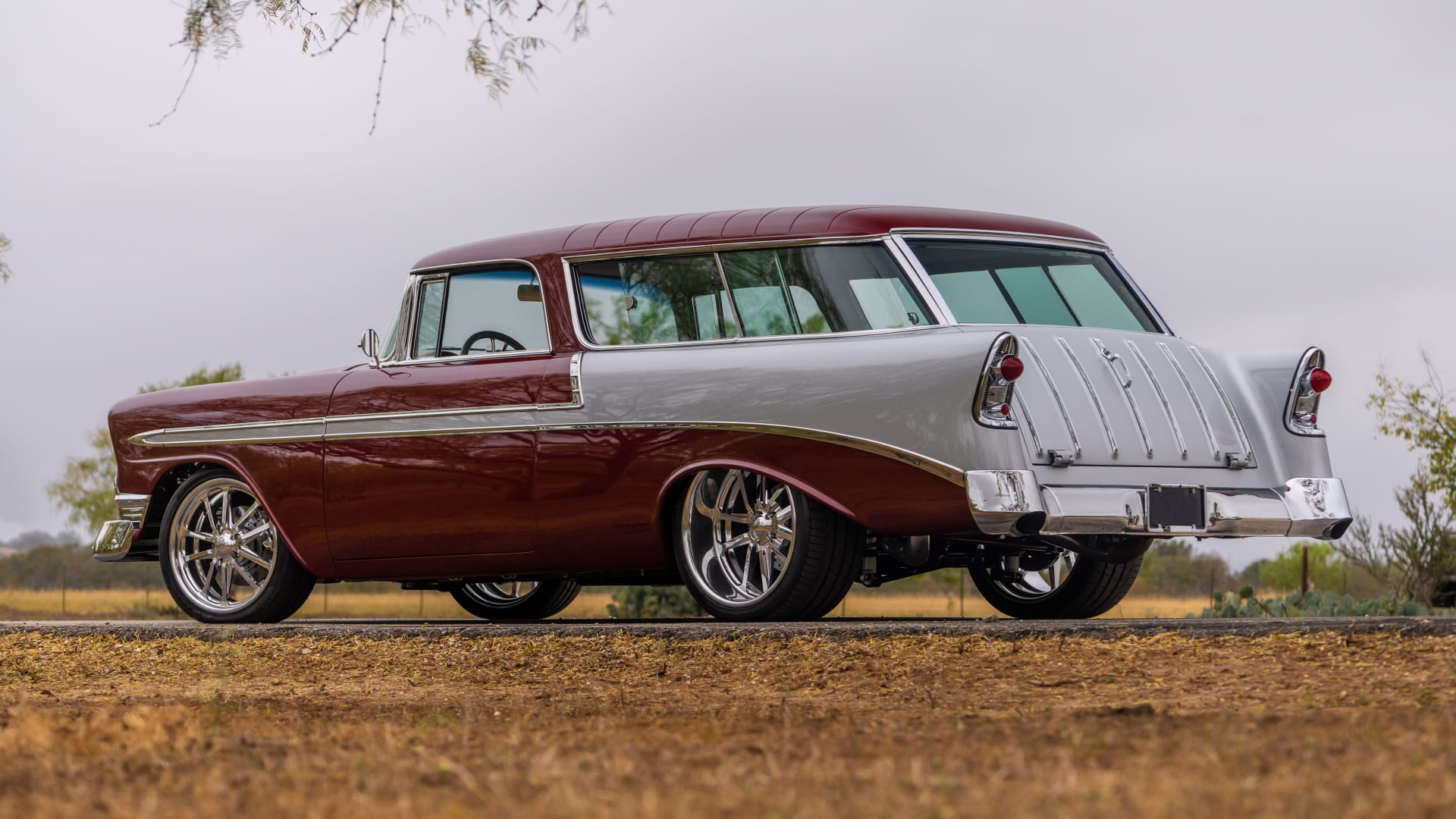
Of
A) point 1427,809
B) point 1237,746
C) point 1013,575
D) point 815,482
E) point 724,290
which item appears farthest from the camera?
point 1013,575

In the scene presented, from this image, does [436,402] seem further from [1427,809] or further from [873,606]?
[873,606]

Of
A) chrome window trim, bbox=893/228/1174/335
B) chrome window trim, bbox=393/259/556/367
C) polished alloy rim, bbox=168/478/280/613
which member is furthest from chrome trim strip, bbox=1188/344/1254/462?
polished alloy rim, bbox=168/478/280/613

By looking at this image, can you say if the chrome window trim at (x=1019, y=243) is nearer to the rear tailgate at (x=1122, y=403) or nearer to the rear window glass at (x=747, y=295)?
the rear window glass at (x=747, y=295)

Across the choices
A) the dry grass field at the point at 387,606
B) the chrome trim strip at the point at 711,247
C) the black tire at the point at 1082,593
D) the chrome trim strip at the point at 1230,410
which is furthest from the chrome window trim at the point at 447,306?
the dry grass field at the point at 387,606

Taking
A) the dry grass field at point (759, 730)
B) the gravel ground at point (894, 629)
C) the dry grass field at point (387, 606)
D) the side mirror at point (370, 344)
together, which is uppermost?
the side mirror at point (370, 344)

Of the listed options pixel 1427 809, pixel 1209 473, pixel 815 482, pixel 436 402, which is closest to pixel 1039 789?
pixel 1427 809

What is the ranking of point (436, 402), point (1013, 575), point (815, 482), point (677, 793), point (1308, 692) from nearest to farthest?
1. point (677, 793)
2. point (1308, 692)
3. point (815, 482)
4. point (436, 402)
5. point (1013, 575)

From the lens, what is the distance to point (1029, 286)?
8.09m

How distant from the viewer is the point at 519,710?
6156 mm

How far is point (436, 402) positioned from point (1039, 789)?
221 inches

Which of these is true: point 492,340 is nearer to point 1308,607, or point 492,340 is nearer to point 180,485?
point 180,485

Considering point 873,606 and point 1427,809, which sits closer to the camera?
point 1427,809

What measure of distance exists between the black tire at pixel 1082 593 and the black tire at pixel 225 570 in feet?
13.0

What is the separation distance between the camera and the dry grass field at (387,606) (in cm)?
2586
